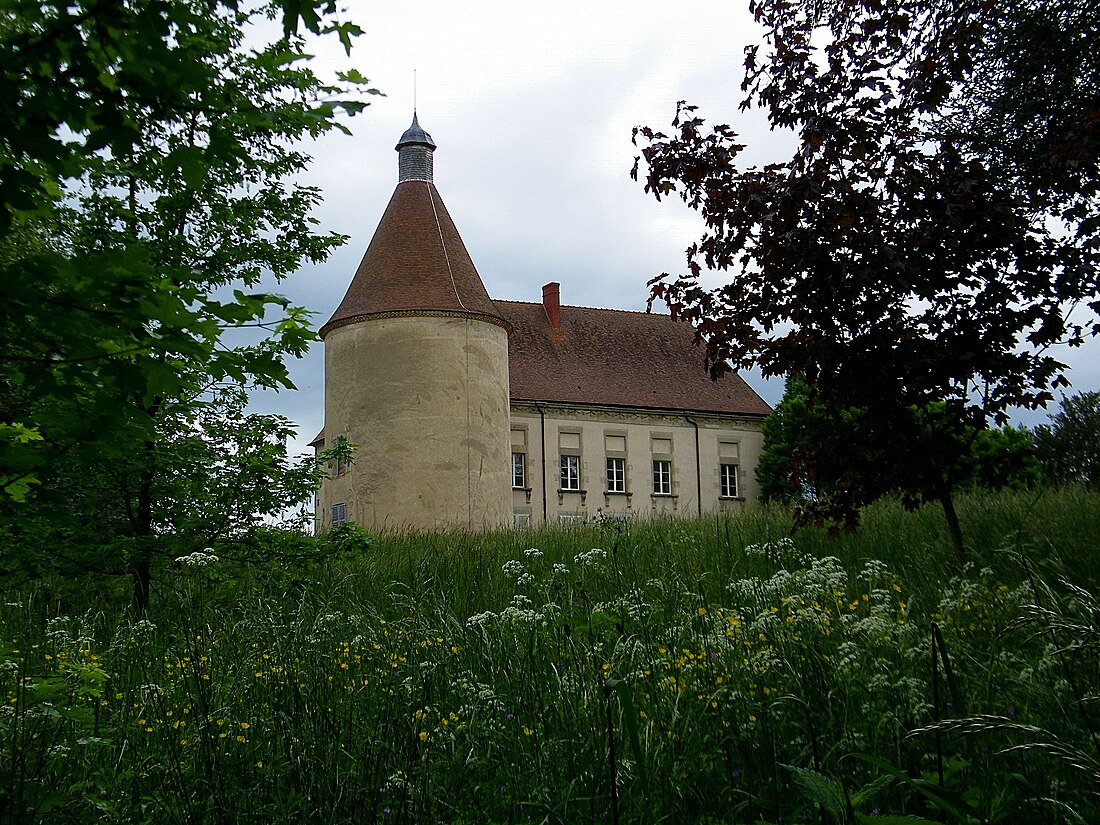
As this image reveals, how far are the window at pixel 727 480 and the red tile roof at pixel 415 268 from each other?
1393 centimetres

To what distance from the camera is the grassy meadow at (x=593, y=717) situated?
3154mm

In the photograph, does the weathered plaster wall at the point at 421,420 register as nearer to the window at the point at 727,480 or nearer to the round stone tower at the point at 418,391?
the round stone tower at the point at 418,391

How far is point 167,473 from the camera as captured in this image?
31.6ft

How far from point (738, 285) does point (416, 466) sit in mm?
21996

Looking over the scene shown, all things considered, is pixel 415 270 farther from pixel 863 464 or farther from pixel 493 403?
pixel 863 464

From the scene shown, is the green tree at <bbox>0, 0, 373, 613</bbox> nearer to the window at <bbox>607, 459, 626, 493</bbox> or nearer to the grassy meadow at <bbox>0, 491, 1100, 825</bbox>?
the grassy meadow at <bbox>0, 491, 1100, 825</bbox>

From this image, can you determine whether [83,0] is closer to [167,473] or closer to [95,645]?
[95,645]

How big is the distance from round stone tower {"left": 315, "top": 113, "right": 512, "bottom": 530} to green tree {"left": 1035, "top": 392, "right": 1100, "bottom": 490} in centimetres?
1553

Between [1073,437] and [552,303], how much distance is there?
22107mm

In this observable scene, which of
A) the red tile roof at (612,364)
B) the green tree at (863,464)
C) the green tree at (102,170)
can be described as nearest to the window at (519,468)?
the red tile roof at (612,364)

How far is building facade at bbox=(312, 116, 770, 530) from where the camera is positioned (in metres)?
29.9

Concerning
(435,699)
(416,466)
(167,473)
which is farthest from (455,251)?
(435,699)

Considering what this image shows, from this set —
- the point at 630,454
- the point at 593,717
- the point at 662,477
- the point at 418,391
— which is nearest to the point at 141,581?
the point at 593,717

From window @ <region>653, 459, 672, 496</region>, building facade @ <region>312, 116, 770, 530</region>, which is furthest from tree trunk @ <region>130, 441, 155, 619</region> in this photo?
window @ <region>653, 459, 672, 496</region>
